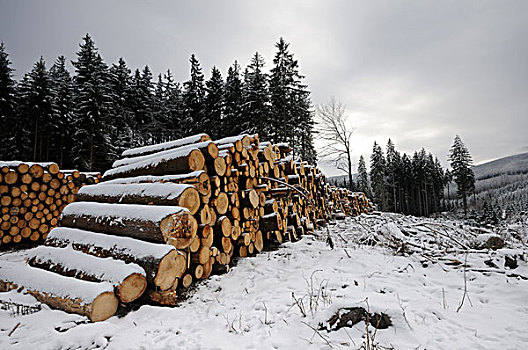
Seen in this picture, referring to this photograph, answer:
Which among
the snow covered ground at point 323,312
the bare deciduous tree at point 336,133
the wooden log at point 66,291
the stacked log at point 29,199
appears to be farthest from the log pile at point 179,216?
the bare deciduous tree at point 336,133

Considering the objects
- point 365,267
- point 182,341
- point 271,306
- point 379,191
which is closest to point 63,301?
point 182,341

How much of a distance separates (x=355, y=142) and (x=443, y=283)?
15599 mm

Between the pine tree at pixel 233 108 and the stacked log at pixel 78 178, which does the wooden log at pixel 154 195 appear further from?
the pine tree at pixel 233 108

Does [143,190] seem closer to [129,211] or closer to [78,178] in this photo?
[129,211]

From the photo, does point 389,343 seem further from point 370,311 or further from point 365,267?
point 365,267

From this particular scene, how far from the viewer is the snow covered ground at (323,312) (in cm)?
240

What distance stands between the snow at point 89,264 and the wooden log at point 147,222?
46 cm

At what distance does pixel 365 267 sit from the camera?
460cm

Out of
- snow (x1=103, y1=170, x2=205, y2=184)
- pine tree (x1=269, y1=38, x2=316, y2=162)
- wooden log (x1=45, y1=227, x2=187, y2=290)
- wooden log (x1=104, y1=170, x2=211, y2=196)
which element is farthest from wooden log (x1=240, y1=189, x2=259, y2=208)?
pine tree (x1=269, y1=38, x2=316, y2=162)

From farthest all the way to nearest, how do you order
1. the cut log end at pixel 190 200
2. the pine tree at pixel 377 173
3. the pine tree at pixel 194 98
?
the pine tree at pixel 377 173 → the pine tree at pixel 194 98 → the cut log end at pixel 190 200

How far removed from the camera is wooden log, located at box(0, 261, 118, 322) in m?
2.84

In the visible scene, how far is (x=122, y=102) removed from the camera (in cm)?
3017

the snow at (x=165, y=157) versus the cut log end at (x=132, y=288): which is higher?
the snow at (x=165, y=157)

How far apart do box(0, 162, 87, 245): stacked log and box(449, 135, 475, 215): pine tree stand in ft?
173
